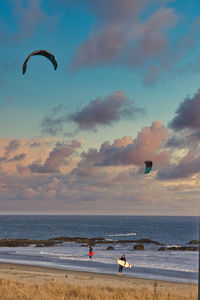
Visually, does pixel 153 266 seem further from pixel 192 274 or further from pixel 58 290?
pixel 58 290

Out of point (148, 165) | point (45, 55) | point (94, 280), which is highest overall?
point (45, 55)

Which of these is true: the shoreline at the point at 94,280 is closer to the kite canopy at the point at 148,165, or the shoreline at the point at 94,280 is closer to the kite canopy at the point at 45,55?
the kite canopy at the point at 148,165

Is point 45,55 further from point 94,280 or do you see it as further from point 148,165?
point 94,280

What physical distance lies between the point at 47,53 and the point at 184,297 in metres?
10.0

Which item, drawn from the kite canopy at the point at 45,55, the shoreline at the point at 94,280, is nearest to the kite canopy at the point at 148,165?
the kite canopy at the point at 45,55

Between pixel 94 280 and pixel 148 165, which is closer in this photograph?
pixel 148 165

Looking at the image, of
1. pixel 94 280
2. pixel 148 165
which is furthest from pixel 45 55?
pixel 94 280

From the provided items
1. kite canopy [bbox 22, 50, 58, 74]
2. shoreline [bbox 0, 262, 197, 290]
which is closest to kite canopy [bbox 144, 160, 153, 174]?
kite canopy [bbox 22, 50, 58, 74]

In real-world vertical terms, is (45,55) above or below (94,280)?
above

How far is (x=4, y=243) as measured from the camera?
71.0 metres

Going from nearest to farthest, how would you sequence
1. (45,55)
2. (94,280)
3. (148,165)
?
1. (45,55)
2. (148,165)
3. (94,280)

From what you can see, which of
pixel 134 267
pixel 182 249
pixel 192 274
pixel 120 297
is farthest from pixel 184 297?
pixel 182 249

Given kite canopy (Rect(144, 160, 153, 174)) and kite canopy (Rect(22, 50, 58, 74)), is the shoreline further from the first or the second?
kite canopy (Rect(22, 50, 58, 74))

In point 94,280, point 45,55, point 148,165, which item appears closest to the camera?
point 45,55
